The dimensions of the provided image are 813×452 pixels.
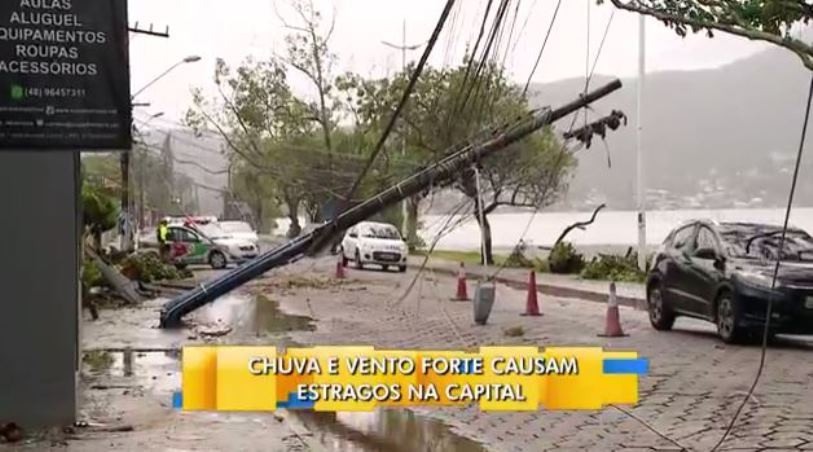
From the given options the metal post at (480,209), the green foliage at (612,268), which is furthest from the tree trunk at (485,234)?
the green foliage at (612,268)

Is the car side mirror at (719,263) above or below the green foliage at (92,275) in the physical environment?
above

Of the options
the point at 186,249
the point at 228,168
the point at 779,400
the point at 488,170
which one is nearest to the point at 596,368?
the point at 779,400

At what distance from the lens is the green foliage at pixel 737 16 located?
3982 mm

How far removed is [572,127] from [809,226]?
418 centimetres

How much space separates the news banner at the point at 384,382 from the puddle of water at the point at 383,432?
17 centimetres

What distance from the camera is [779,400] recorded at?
784 cm

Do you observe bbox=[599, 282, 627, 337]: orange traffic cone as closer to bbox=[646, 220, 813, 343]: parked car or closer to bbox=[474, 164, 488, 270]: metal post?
bbox=[646, 220, 813, 343]: parked car

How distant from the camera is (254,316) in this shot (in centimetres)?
1523

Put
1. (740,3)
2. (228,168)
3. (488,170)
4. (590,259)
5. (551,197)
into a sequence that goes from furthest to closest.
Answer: (590,259), (228,168), (551,197), (488,170), (740,3)

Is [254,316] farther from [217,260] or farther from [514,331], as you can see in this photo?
[217,260]

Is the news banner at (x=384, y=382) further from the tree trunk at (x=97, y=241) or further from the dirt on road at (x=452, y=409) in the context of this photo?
the tree trunk at (x=97, y=241)

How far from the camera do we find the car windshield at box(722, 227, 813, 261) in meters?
11.1

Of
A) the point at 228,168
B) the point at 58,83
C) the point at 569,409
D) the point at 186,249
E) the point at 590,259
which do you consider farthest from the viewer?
the point at 186,249

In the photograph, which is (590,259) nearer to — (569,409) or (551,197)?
(551,197)
